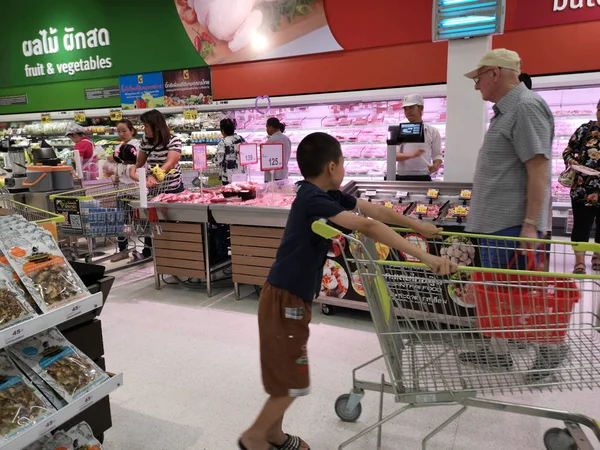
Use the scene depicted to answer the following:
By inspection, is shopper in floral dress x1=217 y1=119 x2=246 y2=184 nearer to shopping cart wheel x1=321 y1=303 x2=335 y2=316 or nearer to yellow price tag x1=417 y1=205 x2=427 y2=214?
shopping cart wheel x1=321 y1=303 x2=335 y2=316

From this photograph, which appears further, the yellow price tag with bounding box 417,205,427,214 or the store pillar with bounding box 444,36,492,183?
the store pillar with bounding box 444,36,492,183

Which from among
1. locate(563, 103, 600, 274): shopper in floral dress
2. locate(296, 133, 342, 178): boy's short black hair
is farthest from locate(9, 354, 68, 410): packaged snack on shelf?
locate(563, 103, 600, 274): shopper in floral dress

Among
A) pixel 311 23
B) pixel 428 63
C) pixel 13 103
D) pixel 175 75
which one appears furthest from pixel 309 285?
pixel 13 103

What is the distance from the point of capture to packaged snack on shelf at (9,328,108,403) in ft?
5.50

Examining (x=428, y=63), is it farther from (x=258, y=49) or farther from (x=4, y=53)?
(x=4, y=53)

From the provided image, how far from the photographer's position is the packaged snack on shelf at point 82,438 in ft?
5.98

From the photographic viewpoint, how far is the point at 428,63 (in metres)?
6.41

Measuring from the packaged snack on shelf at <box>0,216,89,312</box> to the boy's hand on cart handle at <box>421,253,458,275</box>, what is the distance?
4.21ft

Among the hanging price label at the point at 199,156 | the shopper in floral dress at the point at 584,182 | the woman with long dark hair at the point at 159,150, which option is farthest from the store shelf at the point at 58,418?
the shopper in floral dress at the point at 584,182

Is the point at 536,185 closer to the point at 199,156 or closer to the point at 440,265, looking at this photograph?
the point at 440,265

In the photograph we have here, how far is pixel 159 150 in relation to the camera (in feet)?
17.0

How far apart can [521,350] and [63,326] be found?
193 centimetres

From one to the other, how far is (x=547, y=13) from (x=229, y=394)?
5.73 meters

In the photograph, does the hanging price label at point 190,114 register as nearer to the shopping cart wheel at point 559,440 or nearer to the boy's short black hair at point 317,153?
the boy's short black hair at point 317,153
